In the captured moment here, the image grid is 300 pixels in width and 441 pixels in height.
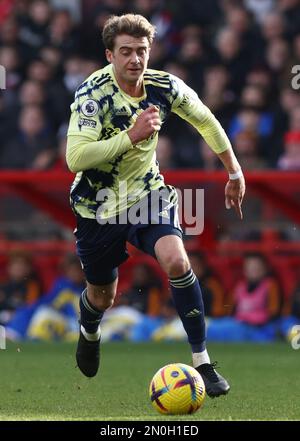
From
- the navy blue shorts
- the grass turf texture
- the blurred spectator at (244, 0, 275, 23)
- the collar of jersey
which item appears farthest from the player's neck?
the blurred spectator at (244, 0, 275, 23)

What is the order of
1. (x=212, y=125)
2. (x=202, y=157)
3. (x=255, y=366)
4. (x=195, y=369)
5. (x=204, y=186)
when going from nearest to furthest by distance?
1. (x=195, y=369)
2. (x=212, y=125)
3. (x=255, y=366)
4. (x=204, y=186)
5. (x=202, y=157)

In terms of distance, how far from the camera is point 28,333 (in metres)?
11.8

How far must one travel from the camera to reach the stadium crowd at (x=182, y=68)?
1232cm

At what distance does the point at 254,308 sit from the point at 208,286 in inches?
20.6

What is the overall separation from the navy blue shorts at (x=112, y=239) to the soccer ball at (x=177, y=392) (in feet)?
2.84

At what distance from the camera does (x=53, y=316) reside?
38.7ft

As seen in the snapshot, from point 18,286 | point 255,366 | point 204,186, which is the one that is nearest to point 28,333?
point 18,286

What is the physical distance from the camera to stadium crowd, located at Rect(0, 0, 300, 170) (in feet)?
40.4

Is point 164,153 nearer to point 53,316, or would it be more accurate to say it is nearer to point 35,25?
point 53,316

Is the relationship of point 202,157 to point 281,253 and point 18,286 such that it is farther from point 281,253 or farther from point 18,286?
point 18,286

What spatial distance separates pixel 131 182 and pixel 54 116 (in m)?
6.59

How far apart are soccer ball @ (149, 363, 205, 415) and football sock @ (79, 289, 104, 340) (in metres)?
1.44
